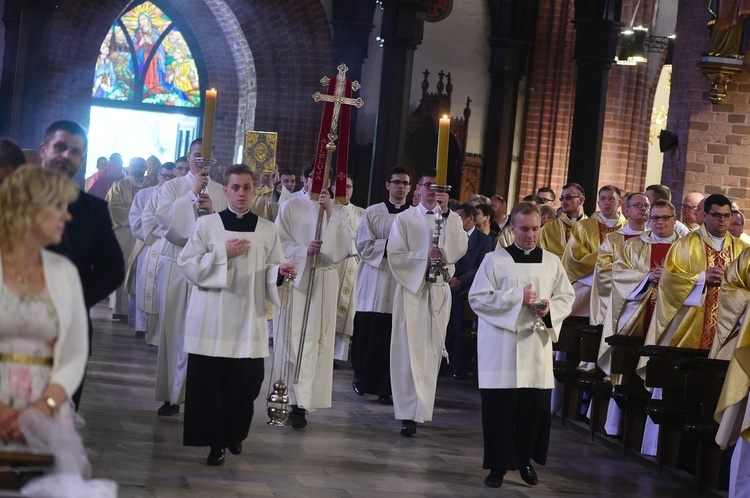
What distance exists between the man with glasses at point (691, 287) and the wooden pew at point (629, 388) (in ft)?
0.95

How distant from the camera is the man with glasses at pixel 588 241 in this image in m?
11.0

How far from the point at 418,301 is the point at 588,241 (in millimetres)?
2155

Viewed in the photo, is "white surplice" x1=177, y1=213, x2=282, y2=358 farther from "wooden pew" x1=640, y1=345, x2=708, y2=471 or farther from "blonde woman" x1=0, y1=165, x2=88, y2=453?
"blonde woman" x1=0, y1=165, x2=88, y2=453

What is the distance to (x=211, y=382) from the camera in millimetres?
7527

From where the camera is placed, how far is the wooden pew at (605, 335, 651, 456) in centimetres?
934

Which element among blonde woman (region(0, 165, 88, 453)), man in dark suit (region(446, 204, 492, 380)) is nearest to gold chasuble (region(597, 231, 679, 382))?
man in dark suit (region(446, 204, 492, 380))

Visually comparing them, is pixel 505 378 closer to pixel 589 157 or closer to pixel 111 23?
pixel 589 157

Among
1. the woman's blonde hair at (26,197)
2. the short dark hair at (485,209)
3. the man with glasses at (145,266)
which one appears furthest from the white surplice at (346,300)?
the woman's blonde hair at (26,197)

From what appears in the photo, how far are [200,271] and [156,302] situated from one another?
10.9ft

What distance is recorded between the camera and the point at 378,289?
34.9ft

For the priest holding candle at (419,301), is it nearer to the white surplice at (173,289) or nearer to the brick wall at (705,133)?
A: the white surplice at (173,289)

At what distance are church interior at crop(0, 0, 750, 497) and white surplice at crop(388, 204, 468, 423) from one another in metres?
0.39

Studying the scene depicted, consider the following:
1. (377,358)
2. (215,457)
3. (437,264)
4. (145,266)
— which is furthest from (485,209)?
(215,457)

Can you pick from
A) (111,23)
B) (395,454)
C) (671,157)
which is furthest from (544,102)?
(395,454)
